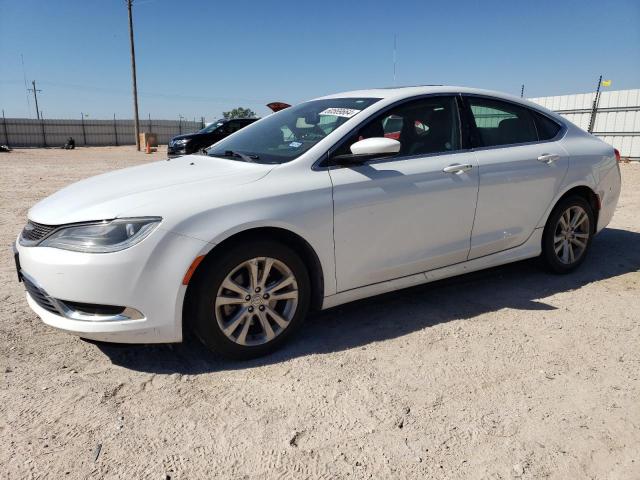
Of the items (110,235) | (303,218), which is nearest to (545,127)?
(303,218)

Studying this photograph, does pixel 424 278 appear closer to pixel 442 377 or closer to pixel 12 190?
pixel 442 377

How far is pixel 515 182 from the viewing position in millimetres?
3939

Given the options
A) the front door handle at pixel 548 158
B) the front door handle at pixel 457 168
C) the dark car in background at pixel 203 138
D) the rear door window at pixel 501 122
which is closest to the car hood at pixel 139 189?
the front door handle at pixel 457 168

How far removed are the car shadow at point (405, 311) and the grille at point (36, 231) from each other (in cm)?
72

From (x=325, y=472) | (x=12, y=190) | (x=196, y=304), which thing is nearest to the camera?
(x=325, y=472)

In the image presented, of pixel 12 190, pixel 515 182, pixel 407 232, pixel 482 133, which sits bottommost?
pixel 12 190

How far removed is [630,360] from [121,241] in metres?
3.01

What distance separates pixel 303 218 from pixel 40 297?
156 centimetres

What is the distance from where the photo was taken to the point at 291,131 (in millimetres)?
3648

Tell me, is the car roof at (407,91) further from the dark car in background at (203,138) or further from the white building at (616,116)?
the white building at (616,116)

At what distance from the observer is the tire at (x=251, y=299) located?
2791 mm

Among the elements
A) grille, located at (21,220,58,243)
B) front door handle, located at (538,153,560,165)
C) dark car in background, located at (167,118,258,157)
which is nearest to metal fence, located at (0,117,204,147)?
dark car in background, located at (167,118,258,157)

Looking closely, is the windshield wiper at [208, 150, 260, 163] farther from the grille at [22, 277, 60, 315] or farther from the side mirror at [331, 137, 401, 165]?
the grille at [22, 277, 60, 315]

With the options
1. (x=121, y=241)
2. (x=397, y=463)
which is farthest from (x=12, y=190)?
(x=397, y=463)
